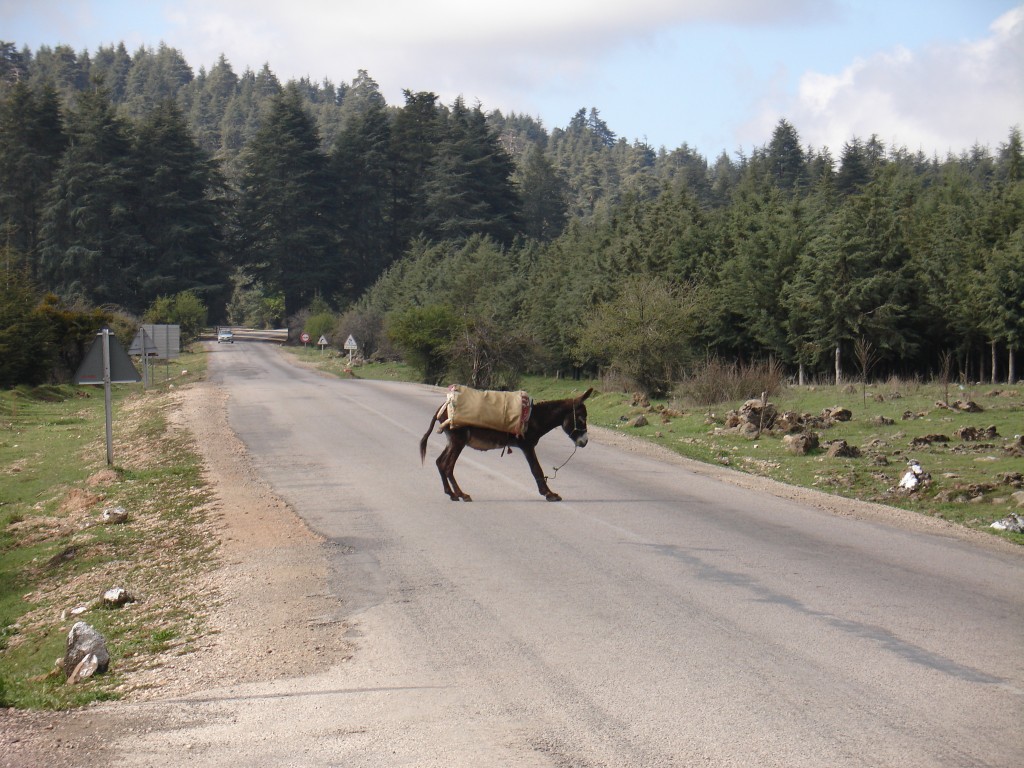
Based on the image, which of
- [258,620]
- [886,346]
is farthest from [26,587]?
[886,346]

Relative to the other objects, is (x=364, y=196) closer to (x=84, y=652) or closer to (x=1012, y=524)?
(x=1012, y=524)

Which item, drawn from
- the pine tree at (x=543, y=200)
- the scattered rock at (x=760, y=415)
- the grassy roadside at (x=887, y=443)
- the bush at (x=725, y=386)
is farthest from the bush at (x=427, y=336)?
the pine tree at (x=543, y=200)

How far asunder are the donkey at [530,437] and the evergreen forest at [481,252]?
2007 centimetres

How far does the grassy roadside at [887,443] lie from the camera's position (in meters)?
15.3

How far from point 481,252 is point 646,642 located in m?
64.9

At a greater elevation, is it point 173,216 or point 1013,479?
point 173,216

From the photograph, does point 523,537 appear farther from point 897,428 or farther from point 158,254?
point 158,254

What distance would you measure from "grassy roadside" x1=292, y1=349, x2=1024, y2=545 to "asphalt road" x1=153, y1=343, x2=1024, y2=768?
281cm

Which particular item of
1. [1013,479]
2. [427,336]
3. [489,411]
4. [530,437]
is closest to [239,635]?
[489,411]

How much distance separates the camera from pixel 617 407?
3353cm

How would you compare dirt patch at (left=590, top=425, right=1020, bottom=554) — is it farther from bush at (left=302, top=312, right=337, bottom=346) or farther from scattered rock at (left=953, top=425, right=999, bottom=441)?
bush at (left=302, top=312, right=337, bottom=346)

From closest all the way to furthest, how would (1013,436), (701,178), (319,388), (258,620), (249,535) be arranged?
1. (258,620)
2. (249,535)
3. (1013,436)
4. (319,388)
5. (701,178)

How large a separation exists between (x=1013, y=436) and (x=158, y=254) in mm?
91984

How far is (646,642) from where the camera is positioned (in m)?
7.54
